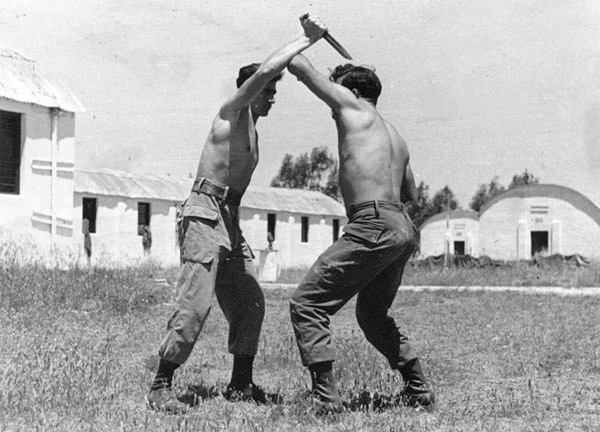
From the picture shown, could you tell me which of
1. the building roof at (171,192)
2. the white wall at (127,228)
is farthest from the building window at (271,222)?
the white wall at (127,228)

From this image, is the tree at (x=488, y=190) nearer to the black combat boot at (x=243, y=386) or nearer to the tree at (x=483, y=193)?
the tree at (x=483, y=193)

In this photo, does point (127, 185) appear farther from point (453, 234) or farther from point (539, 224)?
point (539, 224)

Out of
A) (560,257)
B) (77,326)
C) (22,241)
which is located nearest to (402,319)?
(77,326)

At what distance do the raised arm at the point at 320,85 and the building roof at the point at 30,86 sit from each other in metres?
11.1

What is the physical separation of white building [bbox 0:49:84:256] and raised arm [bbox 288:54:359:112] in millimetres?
11152

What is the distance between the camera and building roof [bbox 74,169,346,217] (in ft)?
94.9

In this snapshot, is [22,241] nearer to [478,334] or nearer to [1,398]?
[478,334]

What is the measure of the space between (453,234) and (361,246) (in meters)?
35.9

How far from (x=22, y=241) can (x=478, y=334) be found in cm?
926

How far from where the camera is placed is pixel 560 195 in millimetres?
36469

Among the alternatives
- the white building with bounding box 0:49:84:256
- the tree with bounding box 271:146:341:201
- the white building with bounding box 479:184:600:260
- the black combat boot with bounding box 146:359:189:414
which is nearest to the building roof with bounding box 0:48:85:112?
the white building with bounding box 0:49:84:256

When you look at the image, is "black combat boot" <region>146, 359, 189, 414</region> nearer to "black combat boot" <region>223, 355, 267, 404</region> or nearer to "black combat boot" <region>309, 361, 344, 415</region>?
"black combat boot" <region>223, 355, 267, 404</region>

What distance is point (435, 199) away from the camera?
208 ft

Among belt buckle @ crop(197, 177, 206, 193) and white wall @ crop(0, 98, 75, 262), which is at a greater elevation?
white wall @ crop(0, 98, 75, 262)
